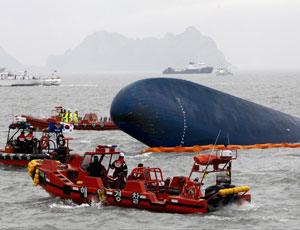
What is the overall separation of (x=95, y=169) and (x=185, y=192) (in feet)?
13.3

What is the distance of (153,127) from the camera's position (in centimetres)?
3581

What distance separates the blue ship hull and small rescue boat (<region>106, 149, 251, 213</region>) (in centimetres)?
1324

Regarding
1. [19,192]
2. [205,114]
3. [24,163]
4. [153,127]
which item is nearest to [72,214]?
[19,192]

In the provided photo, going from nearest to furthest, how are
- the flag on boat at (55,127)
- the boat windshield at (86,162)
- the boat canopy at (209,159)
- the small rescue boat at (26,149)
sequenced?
1. the boat canopy at (209,159)
2. the boat windshield at (86,162)
3. the flag on boat at (55,127)
4. the small rescue boat at (26,149)

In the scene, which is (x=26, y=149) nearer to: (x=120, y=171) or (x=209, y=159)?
(x=120, y=171)

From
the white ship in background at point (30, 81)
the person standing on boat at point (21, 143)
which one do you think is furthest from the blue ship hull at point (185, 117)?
the white ship in background at point (30, 81)

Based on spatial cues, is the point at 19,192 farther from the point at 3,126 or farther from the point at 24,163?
the point at 3,126

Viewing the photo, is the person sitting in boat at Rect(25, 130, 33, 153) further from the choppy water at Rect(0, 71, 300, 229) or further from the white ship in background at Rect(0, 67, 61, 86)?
the white ship in background at Rect(0, 67, 61, 86)

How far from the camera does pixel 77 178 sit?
24.6 meters

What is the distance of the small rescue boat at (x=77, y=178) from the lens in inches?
898

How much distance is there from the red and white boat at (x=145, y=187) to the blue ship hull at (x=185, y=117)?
35.9ft

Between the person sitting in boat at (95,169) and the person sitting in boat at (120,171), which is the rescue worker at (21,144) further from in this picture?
the person sitting in boat at (120,171)

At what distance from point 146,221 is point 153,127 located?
15.5 m

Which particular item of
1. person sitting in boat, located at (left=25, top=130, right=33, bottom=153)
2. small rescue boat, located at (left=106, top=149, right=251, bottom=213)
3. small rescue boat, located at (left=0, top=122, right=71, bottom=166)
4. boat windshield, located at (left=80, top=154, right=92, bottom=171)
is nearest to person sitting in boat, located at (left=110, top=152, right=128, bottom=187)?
small rescue boat, located at (left=106, top=149, right=251, bottom=213)
